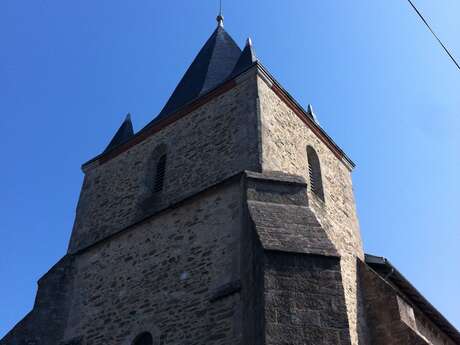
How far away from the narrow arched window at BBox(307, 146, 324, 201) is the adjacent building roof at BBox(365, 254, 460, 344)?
181cm

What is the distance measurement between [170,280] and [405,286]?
545 centimetres

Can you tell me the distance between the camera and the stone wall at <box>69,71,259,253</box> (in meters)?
9.40

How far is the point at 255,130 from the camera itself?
30.4 feet

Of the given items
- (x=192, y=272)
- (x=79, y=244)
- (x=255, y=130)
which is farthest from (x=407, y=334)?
(x=79, y=244)

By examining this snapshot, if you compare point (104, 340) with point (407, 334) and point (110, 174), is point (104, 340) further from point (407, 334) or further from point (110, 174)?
point (407, 334)

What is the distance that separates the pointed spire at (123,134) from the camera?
500 inches

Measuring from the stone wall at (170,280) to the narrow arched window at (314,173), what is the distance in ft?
8.90

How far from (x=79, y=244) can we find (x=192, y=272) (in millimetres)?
3594

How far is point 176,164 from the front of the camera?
10305 mm

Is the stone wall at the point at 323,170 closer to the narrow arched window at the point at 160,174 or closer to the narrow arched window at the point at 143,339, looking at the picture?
the narrow arched window at the point at 160,174

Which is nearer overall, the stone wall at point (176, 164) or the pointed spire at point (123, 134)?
the stone wall at point (176, 164)

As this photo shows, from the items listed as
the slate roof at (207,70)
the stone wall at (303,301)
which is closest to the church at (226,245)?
the stone wall at (303,301)

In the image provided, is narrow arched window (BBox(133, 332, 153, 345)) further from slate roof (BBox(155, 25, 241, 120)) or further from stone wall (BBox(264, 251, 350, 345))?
slate roof (BBox(155, 25, 241, 120))

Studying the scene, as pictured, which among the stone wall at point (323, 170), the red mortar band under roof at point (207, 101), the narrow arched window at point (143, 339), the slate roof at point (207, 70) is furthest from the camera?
the slate roof at point (207, 70)
